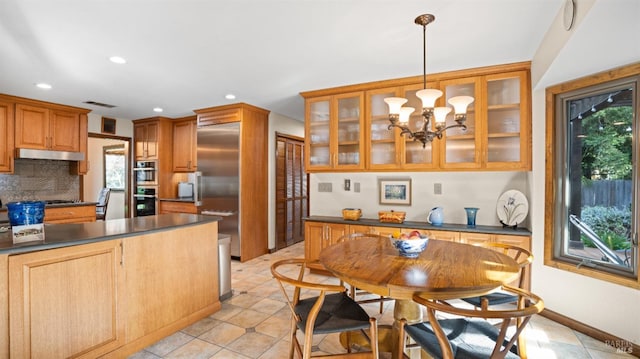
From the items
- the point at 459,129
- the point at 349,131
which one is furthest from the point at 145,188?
the point at 459,129

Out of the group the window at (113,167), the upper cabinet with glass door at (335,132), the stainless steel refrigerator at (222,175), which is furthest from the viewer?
the window at (113,167)

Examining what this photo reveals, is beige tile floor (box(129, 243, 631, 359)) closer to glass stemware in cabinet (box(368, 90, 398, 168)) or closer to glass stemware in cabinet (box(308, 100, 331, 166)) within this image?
glass stemware in cabinet (box(368, 90, 398, 168))

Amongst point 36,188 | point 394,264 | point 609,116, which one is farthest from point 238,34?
point 36,188

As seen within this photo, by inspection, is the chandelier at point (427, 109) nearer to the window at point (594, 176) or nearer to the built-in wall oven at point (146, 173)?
the window at point (594, 176)

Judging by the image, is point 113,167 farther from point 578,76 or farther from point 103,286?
point 578,76

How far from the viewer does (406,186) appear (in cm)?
398

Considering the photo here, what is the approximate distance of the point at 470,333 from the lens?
1592mm

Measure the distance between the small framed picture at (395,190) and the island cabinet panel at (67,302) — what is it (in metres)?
3.01

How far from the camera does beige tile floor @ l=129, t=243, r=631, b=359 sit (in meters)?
2.24

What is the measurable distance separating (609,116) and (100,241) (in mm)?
4048

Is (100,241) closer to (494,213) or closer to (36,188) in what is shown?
(494,213)

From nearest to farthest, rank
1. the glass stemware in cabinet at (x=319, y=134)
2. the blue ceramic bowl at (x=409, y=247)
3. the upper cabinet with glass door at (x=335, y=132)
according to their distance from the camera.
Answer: the blue ceramic bowl at (x=409, y=247), the upper cabinet with glass door at (x=335, y=132), the glass stemware in cabinet at (x=319, y=134)

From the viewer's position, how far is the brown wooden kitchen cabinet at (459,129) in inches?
126

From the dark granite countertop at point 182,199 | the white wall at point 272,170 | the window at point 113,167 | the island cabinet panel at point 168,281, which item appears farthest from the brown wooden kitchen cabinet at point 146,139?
the island cabinet panel at point 168,281
